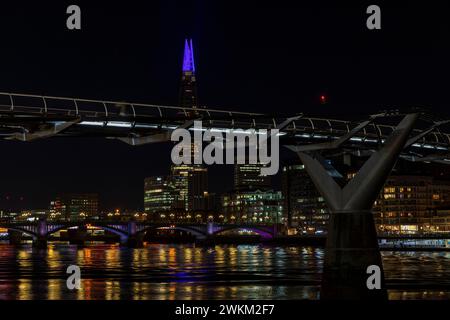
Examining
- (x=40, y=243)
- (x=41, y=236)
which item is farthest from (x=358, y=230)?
(x=41, y=236)

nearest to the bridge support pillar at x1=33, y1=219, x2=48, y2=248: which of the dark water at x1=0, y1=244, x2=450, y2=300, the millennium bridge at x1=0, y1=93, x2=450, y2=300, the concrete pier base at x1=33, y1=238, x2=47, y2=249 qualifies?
the concrete pier base at x1=33, y1=238, x2=47, y2=249

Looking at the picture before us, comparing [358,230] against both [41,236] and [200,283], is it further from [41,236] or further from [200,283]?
[41,236]

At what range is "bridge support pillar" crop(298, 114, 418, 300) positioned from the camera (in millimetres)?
40406

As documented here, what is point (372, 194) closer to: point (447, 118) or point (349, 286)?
point (349, 286)

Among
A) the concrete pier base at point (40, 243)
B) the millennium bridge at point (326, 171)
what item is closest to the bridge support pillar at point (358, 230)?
the millennium bridge at point (326, 171)

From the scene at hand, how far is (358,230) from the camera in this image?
134 feet

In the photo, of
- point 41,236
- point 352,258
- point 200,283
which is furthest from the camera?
point 41,236

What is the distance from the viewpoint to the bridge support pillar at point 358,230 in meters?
40.4

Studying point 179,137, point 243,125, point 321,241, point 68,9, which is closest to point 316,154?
point 243,125

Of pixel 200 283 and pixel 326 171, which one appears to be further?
pixel 200 283

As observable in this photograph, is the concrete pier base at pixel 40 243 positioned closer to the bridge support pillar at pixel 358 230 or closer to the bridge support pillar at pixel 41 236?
the bridge support pillar at pixel 41 236

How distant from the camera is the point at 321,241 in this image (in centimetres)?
19312

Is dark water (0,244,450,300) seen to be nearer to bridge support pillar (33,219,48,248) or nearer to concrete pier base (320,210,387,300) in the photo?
concrete pier base (320,210,387,300)
